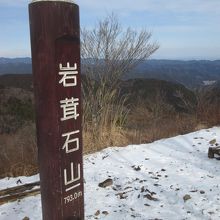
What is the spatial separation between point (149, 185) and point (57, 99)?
287 centimetres

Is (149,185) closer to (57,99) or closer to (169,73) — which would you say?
(57,99)

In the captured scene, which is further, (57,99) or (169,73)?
(169,73)

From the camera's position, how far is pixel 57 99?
1860mm

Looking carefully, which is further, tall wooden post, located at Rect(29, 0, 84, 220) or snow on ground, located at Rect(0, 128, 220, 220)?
snow on ground, located at Rect(0, 128, 220, 220)

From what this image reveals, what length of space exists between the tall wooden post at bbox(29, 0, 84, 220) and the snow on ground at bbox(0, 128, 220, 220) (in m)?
1.74

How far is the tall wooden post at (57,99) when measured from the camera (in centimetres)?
183

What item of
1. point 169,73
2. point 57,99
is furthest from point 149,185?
point 169,73

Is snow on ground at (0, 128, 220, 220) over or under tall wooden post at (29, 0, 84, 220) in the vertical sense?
under

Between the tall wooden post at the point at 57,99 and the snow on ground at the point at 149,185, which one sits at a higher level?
the tall wooden post at the point at 57,99

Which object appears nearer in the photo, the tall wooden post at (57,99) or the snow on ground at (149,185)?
the tall wooden post at (57,99)

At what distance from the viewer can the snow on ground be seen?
3.67m

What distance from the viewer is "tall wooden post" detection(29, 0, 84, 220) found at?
6.01 ft

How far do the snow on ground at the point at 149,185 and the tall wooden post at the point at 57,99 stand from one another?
5.70ft

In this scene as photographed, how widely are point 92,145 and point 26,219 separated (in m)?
2.95
